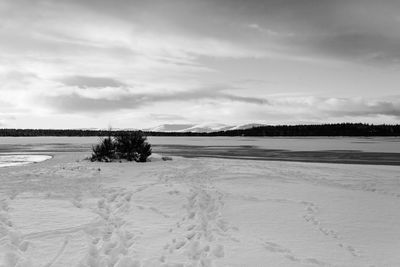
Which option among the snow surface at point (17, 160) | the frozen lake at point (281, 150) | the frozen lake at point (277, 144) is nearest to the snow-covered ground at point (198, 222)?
the snow surface at point (17, 160)

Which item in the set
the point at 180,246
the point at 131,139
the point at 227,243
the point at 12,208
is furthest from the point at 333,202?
the point at 131,139

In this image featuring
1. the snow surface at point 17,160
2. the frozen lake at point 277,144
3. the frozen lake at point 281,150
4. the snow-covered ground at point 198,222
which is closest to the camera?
the snow-covered ground at point 198,222

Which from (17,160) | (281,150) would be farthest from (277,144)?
(17,160)

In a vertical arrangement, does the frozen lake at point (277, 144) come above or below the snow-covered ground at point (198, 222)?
above

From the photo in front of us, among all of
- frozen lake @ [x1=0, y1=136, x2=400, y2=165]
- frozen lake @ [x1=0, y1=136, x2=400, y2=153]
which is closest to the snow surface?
frozen lake @ [x1=0, y1=136, x2=400, y2=165]

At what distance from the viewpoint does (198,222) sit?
8562 millimetres

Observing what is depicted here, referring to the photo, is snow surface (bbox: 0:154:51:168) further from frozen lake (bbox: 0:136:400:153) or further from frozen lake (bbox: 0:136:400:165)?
frozen lake (bbox: 0:136:400:153)

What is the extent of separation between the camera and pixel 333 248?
681 cm

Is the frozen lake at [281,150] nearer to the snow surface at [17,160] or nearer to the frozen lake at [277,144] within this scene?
the frozen lake at [277,144]

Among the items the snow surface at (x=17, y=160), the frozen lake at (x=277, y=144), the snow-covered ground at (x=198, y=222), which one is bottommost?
the snow-covered ground at (x=198, y=222)

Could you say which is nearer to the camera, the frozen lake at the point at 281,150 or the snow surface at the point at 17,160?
the snow surface at the point at 17,160

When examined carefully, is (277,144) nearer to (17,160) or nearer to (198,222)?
(17,160)

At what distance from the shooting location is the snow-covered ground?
630cm

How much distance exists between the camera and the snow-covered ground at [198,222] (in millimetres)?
6297
